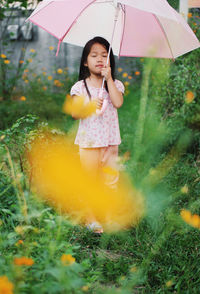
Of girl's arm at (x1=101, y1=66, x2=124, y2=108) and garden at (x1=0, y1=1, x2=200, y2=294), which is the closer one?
garden at (x1=0, y1=1, x2=200, y2=294)

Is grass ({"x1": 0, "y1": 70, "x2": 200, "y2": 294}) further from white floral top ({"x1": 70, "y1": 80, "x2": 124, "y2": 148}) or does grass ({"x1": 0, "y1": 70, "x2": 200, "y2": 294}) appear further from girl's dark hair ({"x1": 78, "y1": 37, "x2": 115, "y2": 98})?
girl's dark hair ({"x1": 78, "y1": 37, "x2": 115, "y2": 98})

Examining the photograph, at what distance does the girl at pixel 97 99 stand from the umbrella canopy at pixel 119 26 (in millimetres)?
229

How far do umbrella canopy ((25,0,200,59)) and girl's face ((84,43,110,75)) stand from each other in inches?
9.6

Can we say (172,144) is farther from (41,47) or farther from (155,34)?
(41,47)

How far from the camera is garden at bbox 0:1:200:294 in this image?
1.39 m

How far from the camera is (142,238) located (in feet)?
7.41

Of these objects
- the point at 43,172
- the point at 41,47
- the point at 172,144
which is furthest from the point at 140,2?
the point at 41,47

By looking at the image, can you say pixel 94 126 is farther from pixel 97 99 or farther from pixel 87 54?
pixel 87 54

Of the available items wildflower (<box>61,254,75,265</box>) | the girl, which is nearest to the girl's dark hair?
the girl

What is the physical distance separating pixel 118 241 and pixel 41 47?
633 centimetres

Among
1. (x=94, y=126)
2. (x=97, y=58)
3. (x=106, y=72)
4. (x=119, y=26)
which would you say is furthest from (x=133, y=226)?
(x=119, y=26)

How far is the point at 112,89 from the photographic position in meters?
2.30

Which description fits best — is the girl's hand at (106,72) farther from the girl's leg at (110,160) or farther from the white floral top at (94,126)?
the girl's leg at (110,160)

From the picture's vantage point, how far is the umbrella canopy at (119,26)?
240 centimetres
